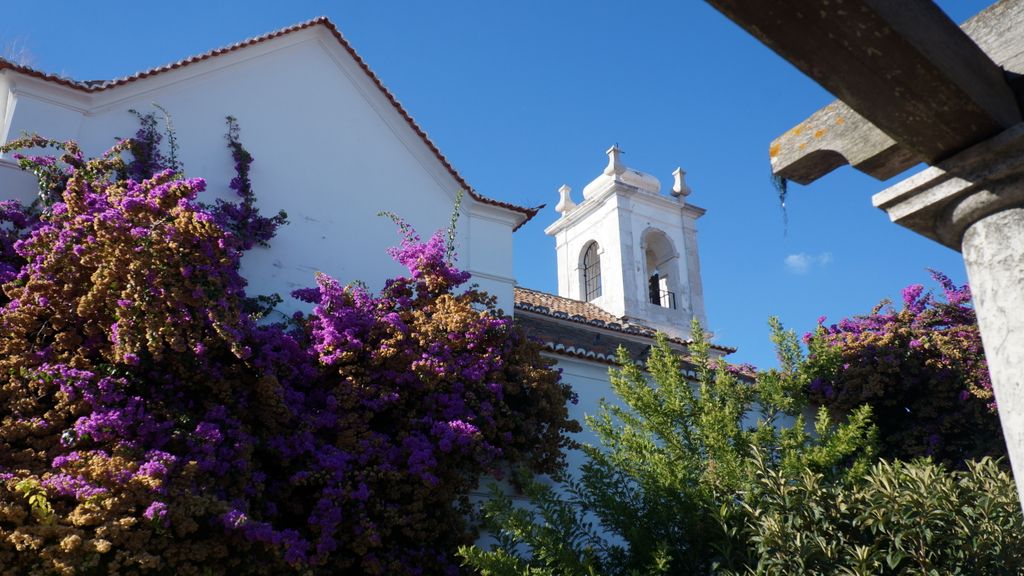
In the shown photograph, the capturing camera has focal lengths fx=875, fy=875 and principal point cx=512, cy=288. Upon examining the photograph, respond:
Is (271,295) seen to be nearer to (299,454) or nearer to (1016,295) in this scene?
(299,454)

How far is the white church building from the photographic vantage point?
32.2 feet

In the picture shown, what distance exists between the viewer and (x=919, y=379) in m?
11.7

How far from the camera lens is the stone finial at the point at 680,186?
24.6m

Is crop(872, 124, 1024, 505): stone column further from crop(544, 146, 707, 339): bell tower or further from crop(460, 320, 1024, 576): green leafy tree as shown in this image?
crop(544, 146, 707, 339): bell tower

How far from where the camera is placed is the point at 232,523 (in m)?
6.49

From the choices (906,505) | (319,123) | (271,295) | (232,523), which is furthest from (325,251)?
(906,505)

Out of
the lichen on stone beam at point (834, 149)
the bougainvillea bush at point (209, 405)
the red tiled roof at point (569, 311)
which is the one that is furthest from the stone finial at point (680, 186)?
the lichen on stone beam at point (834, 149)

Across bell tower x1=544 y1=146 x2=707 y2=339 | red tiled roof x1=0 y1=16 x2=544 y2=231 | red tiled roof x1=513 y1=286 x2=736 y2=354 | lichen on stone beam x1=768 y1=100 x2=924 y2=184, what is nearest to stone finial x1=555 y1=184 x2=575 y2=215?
bell tower x1=544 y1=146 x2=707 y2=339

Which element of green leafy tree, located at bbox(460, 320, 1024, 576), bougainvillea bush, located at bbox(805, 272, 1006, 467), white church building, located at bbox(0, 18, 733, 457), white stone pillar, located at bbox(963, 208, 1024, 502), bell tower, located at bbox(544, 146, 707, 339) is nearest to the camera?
white stone pillar, located at bbox(963, 208, 1024, 502)

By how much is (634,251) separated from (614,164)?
10.2 ft

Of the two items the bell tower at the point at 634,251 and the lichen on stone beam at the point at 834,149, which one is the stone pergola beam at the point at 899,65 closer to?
the lichen on stone beam at the point at 834,149

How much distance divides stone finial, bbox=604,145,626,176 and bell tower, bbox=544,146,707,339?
0.09 ft

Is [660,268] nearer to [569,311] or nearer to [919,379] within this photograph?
[569,311]

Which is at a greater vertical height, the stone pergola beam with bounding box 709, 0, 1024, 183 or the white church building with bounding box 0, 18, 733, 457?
the white church building with bounding box 0, 18, 733, 457
